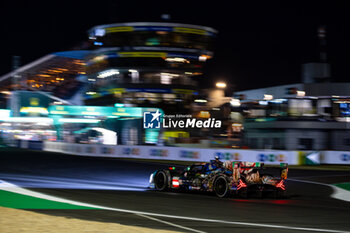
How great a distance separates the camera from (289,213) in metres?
10.2

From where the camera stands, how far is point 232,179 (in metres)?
12.8

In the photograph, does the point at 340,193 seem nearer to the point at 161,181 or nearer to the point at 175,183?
the point at 175,183

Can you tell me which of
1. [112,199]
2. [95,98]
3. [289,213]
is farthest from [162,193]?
[95,98]

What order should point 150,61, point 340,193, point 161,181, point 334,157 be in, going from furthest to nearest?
point 150,61 < point 334,157 < point 340,193 < point 161,181

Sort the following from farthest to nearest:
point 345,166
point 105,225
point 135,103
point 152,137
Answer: point 135,103 → point 152,137 → point 345,166 → point 105,225

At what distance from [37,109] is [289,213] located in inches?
2572

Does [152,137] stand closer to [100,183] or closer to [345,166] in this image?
[345,166]

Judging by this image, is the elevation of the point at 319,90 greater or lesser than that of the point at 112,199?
greater

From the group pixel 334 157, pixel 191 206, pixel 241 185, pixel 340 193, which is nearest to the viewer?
pixel 191 206

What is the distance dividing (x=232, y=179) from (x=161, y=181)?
8.88ft

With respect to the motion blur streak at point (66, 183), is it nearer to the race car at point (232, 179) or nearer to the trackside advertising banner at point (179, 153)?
the race car at point (232, 179)

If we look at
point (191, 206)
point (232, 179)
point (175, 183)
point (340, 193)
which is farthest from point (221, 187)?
point (340, 193)

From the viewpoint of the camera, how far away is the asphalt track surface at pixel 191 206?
8.74m

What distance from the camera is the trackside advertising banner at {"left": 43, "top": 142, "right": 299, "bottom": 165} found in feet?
92.2
